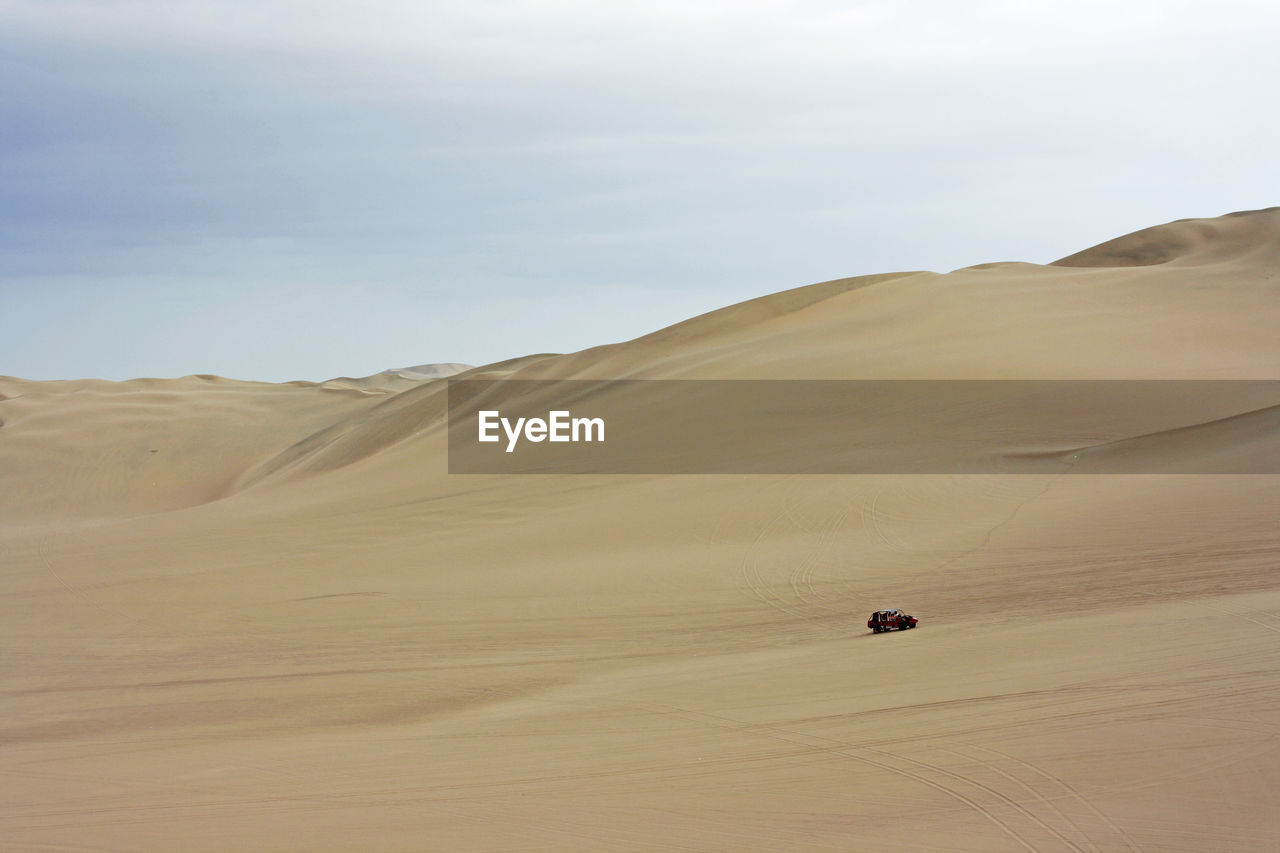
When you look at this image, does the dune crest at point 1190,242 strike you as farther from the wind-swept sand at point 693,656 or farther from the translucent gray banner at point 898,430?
the translucent gray banner at point 898,430

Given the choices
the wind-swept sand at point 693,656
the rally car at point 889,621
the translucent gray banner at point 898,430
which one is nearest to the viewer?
the wind-swept sand at point 693,656

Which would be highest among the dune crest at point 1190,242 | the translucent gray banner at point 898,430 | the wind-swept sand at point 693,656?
the dune crest at point 1190,242

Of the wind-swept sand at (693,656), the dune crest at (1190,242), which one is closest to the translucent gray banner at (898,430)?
the wind-swept sand at (693,656)

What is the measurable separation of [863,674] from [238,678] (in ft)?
26.5

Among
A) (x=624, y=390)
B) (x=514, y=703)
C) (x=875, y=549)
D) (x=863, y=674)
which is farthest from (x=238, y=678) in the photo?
(x=624, y=390)

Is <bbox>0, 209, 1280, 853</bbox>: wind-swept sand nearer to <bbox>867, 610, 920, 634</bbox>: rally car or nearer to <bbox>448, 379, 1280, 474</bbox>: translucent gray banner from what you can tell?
<bbox>867, 610, 920, 634</bbox>: rally car

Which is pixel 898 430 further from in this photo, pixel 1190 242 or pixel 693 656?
pixel 1190 242

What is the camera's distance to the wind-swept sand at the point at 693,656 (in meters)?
7.97

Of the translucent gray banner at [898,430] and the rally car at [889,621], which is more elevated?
the translucent gray banner at [898,430]

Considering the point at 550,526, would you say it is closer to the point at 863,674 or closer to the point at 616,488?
the point at 616,488

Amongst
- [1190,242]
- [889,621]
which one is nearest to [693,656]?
[889,621]

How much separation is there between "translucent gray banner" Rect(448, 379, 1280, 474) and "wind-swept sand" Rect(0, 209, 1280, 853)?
0.88 m

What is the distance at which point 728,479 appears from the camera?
24328 millimetres

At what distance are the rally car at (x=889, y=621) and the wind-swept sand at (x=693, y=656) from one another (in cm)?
35
